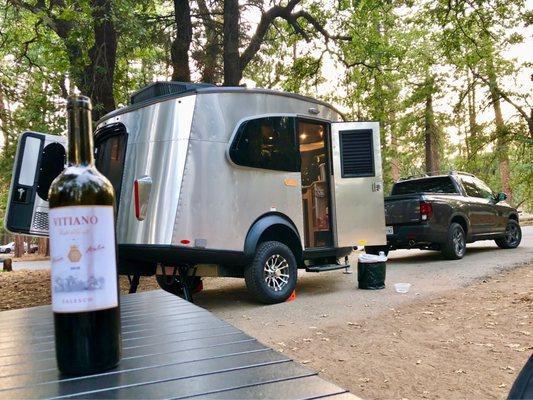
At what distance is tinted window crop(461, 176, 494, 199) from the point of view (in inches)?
476

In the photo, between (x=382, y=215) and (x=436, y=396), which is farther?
(x=382, y=215)

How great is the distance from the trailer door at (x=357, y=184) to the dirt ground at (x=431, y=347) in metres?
1.67

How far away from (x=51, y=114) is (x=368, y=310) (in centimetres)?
814

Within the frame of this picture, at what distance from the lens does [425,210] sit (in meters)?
10.4

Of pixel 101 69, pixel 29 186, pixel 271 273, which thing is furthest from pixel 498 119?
pixel 29 186

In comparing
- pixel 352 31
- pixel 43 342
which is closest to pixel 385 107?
pixel 352 31

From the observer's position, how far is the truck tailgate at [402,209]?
415 inches

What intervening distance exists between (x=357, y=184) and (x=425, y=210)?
3.03m

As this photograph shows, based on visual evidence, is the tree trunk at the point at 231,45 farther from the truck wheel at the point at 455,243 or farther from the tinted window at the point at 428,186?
the truck wheel at the point at 455,243

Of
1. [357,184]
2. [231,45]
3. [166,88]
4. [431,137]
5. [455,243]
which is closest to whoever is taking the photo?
[166,88]

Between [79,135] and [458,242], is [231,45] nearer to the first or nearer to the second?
[458,242]

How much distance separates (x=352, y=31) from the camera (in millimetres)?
A: 13133

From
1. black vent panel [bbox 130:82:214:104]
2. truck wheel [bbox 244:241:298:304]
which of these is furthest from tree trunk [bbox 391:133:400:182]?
black vent panel [bbox 130:82:214:104]

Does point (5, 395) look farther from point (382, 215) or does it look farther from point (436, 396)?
point (382, 215)
